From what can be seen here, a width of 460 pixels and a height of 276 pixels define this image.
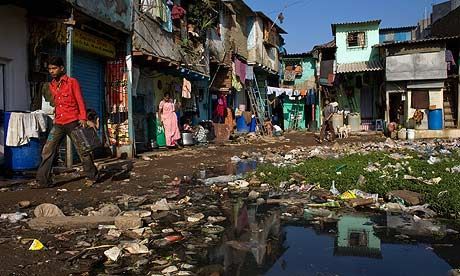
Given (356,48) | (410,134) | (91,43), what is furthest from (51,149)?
(356,48)

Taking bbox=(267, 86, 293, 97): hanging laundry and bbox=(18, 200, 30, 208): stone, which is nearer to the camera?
bbox=(18, 200, 30, 208): stone

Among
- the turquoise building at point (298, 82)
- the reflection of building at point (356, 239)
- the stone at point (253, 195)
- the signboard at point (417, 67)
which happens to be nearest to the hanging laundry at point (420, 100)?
the signboard at point (417, 67)

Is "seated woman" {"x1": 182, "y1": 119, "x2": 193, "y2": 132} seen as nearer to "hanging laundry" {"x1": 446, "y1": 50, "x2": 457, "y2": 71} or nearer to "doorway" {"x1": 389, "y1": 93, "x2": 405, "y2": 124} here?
"doorway" {"x1": 389, "y1": 93, "x2": 405, "y2": 124}

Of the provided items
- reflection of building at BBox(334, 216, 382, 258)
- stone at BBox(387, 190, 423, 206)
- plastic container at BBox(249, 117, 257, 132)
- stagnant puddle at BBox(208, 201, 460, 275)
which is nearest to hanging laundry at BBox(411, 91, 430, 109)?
plastic container at BBox(249, 117, 257, 132)

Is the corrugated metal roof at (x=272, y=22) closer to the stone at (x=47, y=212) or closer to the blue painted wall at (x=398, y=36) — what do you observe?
the blue painted wall at (x=398, y=36)

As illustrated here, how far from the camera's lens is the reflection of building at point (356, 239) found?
149 inches

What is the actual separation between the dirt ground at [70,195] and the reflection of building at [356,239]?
2264 mm

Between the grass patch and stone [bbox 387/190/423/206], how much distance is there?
0.30 feet

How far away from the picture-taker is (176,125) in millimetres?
15070

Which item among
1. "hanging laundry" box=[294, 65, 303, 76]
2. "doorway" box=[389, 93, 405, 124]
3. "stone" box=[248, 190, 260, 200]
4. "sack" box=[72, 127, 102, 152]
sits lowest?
"stone" box=[248, 190, 260, 200]

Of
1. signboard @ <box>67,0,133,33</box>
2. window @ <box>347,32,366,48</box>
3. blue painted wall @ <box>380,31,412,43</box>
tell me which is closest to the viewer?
signboard @ <box>67,0,133,33</box>

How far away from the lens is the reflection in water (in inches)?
132

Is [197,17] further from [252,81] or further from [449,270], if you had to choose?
[449,270]

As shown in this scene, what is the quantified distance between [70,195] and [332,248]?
4055mm
